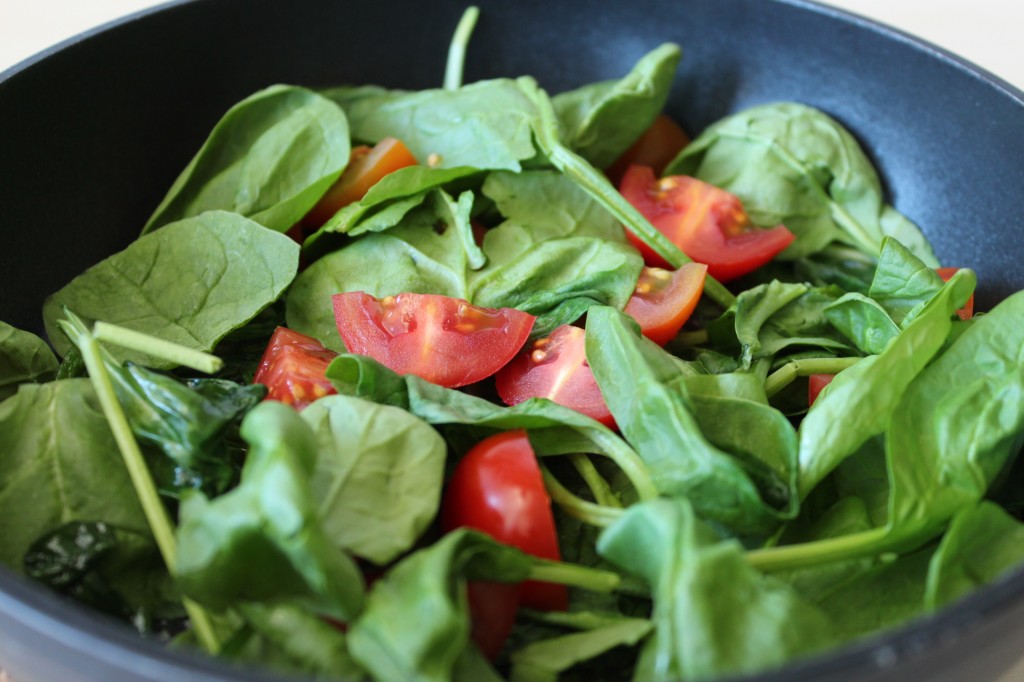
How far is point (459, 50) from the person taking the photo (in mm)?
1561

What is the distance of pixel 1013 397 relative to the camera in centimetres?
91

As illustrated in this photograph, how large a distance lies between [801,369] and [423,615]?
59 centimetres

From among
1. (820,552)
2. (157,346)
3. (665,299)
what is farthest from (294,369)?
(820,552)

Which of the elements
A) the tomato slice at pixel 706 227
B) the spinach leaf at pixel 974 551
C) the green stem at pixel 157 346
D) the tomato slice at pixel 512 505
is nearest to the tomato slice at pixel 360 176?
the tomato slice at pixel 706 227

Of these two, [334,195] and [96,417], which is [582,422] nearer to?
[96,417]

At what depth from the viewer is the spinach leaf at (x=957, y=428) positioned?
881 mm

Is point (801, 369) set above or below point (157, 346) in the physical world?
below

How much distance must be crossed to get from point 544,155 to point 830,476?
0.61m

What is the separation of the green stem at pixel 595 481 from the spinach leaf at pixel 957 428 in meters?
0.27

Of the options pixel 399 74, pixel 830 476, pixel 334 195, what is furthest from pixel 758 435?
pixel 399 74

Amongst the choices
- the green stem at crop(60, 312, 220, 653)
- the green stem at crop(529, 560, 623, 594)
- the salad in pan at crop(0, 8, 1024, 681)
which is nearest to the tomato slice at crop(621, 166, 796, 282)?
the salad in pan at crop(0, 8, 1024, 681)

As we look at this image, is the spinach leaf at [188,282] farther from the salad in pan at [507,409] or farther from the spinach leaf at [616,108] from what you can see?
the spinach leaf at [616,108]

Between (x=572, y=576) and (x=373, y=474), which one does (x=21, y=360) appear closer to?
(x=373, y=474)

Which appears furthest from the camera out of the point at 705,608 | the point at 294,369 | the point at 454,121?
the point at 454,121
